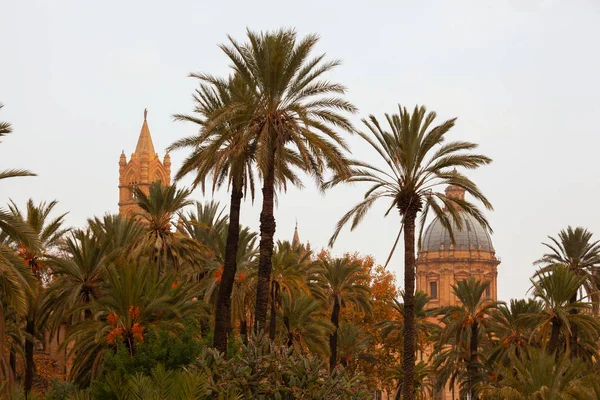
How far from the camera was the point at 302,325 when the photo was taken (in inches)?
1781

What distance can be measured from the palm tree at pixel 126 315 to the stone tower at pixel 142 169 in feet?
241

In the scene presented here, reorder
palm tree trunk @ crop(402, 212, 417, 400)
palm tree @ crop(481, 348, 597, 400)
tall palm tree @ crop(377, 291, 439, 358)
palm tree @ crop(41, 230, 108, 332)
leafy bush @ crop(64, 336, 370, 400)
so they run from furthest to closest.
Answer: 1. tall palm tree @ crop(377, 291, 439, 358)
2. palm tree @ crop(41, 230, 108, 332)
3. palm tree trunk @ crop(402, 212, 417, 400)
4. palm tree @ crop(481, 348, 597, 400)
5. leafy bush @ crop(64, 336, 370, 400)

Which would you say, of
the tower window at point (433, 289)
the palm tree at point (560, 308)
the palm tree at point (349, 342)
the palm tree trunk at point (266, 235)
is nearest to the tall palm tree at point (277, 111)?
the palm tree trunk at point (266, 235)

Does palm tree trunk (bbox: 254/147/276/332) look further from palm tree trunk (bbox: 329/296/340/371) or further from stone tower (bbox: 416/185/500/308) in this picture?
Result: stone tower (bbox: 416/185/500/308)

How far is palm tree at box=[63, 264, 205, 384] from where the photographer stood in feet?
90.0

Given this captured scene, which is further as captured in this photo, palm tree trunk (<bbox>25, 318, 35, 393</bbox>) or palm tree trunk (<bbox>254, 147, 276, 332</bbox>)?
palm tree trunk (<bbox>25, 318, 35, 393</bbox>)

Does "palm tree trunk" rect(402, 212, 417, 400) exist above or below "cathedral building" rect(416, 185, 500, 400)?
below

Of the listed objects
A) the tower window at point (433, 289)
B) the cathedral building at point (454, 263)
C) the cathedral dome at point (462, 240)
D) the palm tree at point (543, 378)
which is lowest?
the palm tree at point (543, 378)


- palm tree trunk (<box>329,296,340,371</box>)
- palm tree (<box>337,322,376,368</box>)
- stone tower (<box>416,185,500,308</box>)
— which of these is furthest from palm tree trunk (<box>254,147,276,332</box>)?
stone tower (<box>416,185,500,308</box>)

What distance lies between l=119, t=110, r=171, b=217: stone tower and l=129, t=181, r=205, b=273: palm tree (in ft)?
211

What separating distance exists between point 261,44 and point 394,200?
6.97 m

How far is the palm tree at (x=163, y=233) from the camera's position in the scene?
37.4 metres

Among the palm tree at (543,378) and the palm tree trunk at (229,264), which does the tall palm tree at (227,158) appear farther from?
the palm tree at (543,378)

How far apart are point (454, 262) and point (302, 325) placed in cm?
7039
